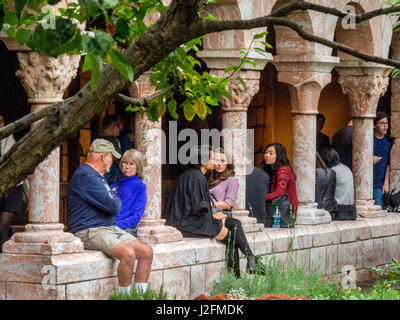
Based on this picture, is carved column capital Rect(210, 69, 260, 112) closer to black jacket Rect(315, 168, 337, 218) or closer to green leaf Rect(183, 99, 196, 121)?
black jacket Rect(315, 168, 337, 218)

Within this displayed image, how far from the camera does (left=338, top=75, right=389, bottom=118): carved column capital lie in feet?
42.7

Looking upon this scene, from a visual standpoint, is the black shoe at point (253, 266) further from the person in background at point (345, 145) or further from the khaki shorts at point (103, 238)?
the person in background at point (345, 145)

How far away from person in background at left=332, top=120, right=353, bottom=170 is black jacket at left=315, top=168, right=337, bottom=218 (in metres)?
1.13

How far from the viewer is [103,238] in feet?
26.6

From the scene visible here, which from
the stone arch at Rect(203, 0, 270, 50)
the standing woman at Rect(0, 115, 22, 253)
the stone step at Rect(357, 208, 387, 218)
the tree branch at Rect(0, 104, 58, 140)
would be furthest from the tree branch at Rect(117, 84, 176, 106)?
the stone step at Rect(357, 208, 387, 218)

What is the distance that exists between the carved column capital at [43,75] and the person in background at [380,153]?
6528mm

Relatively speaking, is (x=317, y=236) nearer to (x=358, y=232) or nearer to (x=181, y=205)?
(x=358, y=232)

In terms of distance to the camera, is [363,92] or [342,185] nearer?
[342,185]

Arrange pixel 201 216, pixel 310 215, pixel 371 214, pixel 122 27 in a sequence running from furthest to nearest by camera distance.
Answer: pixel 371 214 → pixel 310 215 → pixel 201 216 → pixel 122 27

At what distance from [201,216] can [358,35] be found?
441 cm

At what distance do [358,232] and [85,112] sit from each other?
362 inches

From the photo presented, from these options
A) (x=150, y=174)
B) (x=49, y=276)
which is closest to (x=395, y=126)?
(x=150, y=174)

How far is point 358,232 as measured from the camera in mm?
12586

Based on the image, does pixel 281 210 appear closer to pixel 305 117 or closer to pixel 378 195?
pixel 305 117
